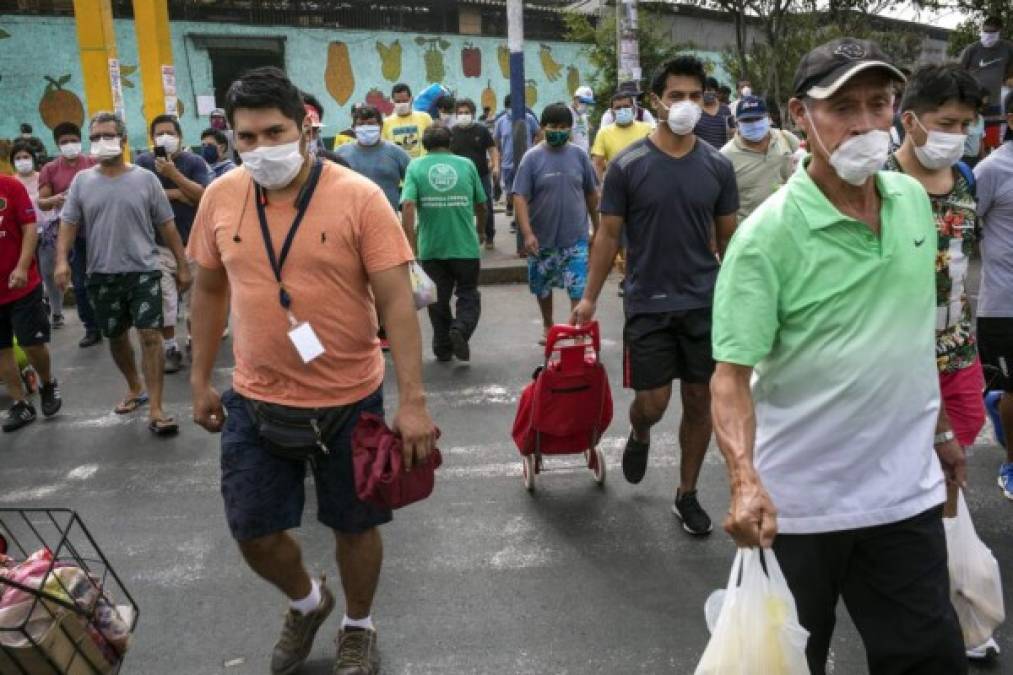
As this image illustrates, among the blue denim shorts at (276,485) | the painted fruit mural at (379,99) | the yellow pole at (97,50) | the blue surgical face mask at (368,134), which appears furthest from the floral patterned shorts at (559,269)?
the painted fruit mural at (379,99)

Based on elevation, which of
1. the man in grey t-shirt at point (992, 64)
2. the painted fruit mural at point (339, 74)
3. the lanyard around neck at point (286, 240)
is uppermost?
the painted fruit mural at point (339, 74)

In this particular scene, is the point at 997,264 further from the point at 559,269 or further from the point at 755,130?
the point at 559,269

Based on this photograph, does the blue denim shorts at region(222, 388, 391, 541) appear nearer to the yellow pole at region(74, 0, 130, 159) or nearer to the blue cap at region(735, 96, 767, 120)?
the blue cap at region(735, 96, 767, 120)

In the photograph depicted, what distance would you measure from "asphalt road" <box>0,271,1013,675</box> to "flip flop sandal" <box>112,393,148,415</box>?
28cm

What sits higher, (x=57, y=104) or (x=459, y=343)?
(x=57, y=104)

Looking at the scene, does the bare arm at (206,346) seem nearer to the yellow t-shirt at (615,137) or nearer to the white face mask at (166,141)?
the white face mask at (166,141)

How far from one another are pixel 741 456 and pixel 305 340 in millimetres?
1511

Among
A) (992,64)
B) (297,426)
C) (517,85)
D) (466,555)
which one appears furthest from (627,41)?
A: (297,426)

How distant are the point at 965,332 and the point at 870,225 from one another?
159 cm

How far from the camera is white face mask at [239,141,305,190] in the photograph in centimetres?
301

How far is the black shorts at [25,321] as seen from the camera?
6570 mm

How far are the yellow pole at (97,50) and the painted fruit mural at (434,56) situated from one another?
13.4 meters

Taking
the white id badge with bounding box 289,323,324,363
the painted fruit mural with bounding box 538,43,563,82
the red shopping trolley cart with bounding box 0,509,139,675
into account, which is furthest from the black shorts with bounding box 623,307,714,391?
the painted fruit mural with bounding box 538,43,563,82

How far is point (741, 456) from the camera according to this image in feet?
7.17
